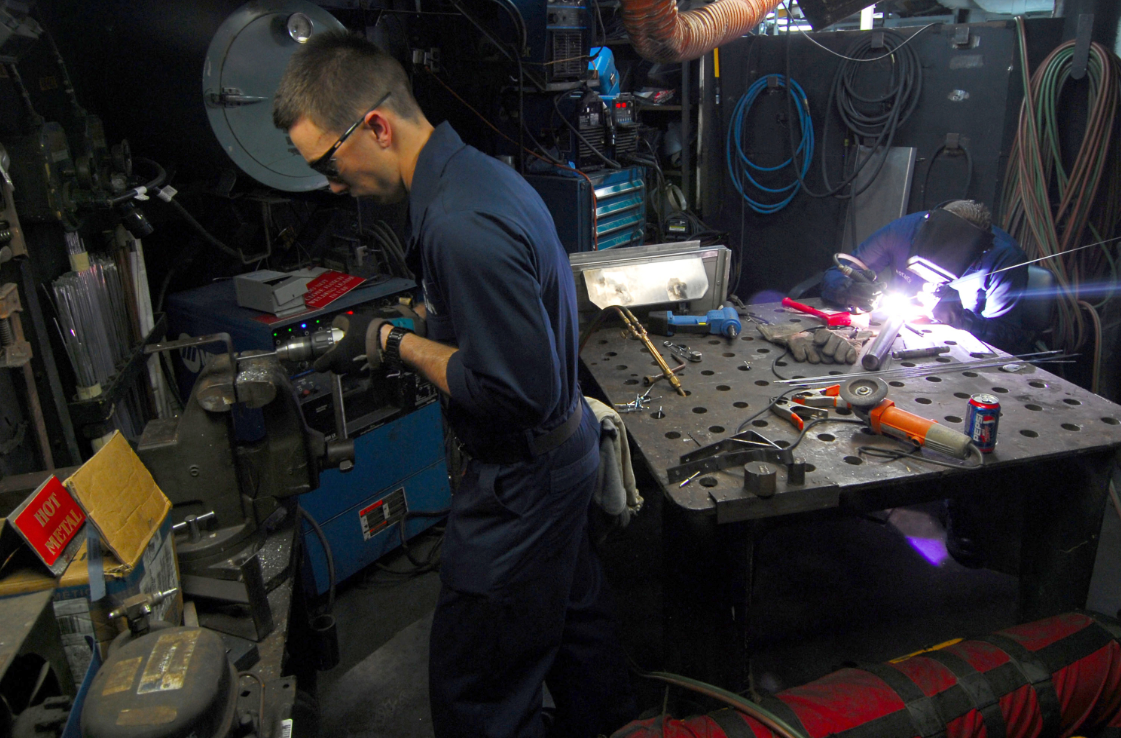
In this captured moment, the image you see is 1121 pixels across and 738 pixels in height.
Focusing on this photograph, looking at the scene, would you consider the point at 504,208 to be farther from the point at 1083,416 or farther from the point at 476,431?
the point at 1083,416

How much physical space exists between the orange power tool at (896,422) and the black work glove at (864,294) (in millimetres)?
746

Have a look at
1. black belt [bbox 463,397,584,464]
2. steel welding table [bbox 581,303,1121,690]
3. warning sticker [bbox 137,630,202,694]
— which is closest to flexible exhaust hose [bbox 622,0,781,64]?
steel welding table [bbox 581,303,1121,690]

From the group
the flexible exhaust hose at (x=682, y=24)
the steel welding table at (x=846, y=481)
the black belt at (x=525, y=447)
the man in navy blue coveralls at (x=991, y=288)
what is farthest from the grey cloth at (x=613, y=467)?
the flexible exhaust hose at (x=682, y=24)

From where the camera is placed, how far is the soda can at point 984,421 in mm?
1426

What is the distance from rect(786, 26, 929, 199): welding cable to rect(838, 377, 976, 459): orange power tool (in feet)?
8.30

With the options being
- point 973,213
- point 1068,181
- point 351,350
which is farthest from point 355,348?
point 1068,181

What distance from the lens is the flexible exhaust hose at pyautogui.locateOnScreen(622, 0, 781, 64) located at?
8.50 ft

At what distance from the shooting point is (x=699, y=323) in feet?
7.16

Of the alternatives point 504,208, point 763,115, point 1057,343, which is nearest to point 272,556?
point 504,208

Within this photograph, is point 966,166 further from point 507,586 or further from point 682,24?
point 507,586

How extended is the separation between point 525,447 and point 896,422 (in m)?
0.78

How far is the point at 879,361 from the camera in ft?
6.29

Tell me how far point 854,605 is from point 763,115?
111 inches

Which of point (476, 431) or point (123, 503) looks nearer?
point (123, 503)
